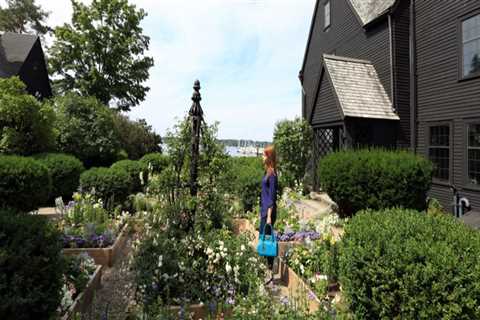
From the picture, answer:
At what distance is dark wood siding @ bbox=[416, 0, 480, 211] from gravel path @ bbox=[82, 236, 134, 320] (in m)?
8.78

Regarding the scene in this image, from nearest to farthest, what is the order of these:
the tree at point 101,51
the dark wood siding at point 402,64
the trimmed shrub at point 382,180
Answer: the trimmed shrub at point 382,180 < the dark wood siding at point 402,64 < the tree at point 101,51

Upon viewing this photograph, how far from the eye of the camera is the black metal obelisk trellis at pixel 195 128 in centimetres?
463

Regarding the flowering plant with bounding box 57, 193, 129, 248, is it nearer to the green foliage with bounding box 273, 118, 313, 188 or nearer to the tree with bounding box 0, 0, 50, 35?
the green foliage with bounding box 273, 118, 313, 188

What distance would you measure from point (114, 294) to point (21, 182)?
476cm

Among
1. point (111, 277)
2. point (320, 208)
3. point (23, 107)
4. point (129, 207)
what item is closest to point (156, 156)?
point (23, 107)

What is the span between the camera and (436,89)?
355 inches

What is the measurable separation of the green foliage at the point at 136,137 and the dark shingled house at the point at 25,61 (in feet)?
20.4

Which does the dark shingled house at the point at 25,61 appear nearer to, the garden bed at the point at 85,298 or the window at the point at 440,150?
the garden bed at the point at 85,298

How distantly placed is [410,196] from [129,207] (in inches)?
314

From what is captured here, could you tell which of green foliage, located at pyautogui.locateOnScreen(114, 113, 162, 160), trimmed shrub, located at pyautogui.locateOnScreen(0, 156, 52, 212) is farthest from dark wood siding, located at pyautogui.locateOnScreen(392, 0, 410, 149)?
green foliage, located at pyautogui.locateOnScreen(114, 113, 162, 160)

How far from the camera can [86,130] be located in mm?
14422

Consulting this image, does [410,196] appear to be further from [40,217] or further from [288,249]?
[40,217]

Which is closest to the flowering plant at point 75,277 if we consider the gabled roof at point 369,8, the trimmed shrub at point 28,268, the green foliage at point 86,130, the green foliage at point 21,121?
the trimmed shrub at point 28,268

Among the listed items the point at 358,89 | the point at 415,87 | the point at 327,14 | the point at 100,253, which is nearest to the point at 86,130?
the point at 100,253
